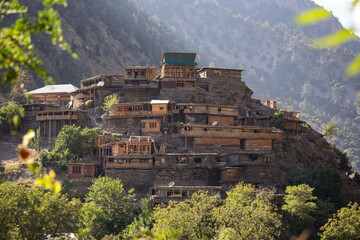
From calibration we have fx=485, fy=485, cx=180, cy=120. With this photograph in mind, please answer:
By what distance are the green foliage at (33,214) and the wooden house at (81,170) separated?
8867 mm

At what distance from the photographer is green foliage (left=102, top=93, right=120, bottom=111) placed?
2584 inches

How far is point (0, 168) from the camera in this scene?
58312 mm

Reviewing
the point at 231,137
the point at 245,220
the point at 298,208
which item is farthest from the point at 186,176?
the point at 245,220

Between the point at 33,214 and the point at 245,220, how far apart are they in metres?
18.7

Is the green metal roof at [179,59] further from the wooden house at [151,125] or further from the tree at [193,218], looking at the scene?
the tree at [193,218]

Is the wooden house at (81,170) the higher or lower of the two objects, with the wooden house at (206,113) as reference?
lower

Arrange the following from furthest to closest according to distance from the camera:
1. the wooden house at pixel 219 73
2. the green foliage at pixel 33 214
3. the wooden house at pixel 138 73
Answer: the wooden house at pixel 219 73, the wooden house at pixel 138 73, the green foliage at pixel 33 214

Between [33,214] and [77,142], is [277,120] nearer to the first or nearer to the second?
[77,142]

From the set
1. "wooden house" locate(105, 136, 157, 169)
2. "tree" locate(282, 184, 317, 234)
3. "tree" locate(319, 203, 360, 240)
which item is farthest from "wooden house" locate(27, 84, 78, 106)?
"tree" locate(319, 203, 360, 240)

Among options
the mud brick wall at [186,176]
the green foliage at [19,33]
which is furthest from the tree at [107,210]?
the green foliage at [19,33]

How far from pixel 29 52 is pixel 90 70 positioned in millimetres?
114747

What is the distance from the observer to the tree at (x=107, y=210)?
46.5 m

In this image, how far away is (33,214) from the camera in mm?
43094

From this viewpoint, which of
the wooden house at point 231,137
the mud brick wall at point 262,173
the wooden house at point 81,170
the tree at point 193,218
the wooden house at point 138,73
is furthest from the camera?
the wooden house at point 138,73
